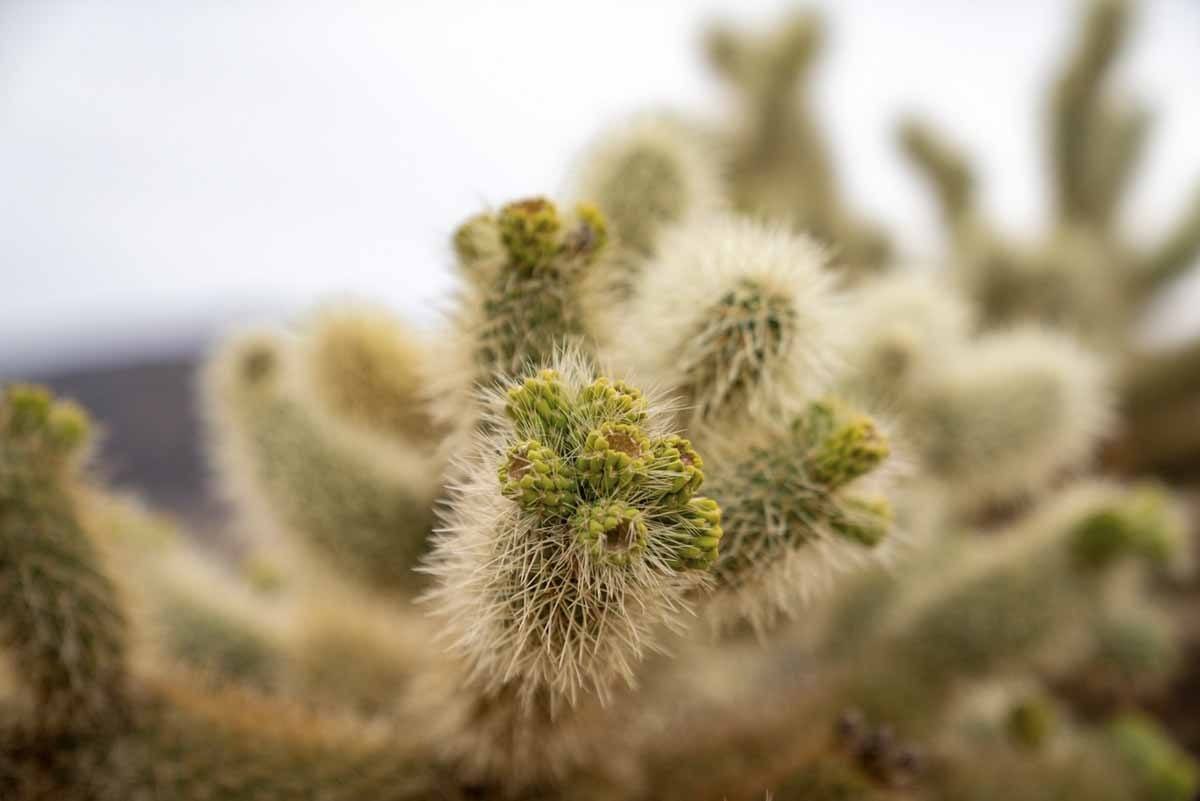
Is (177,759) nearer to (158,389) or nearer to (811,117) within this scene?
(811,117)

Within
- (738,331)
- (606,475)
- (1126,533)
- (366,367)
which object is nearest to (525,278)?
(738,331)

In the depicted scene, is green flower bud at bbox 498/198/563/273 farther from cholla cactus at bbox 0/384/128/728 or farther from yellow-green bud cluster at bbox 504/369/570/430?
cholla cactus at bbox 0/384/128/728

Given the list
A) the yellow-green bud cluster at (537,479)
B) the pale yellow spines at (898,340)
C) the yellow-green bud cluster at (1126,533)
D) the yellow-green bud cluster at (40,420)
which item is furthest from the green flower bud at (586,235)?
the yellow-green bud cluster at (1126,533)

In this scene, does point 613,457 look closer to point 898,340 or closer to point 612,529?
point 612,529

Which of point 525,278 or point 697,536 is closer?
point 697,536

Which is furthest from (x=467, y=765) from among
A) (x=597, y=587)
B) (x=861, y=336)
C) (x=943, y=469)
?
(x=943, y=469)

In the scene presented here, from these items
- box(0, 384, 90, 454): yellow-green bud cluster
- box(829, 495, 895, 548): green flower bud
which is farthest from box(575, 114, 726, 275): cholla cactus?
box(0, 384, 90, 454): yellow-green bud cluster

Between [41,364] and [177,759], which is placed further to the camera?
[41,364]

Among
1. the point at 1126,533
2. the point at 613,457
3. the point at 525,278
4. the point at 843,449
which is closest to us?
the point at 613,457
